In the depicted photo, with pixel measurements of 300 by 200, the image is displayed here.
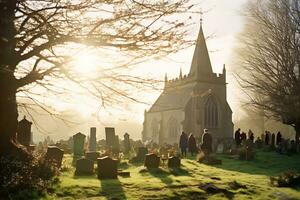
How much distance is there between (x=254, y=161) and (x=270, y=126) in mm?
38240

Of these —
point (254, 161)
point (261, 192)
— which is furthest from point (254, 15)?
point (261, 192)

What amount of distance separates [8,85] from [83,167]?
3393mm

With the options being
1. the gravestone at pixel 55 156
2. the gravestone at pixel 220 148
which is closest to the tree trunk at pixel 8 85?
the gravestone at pixel 55 156

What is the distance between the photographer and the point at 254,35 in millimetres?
21672

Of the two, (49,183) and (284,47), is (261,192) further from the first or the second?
(284,47)

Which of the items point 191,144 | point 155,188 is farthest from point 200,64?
point 155,188

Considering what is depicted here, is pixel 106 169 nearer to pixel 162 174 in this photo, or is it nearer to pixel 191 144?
pixel 162 174

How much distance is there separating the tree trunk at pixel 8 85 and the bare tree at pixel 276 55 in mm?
11959

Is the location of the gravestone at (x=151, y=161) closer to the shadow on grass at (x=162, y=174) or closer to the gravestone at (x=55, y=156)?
the shadow on grass at (x=162, y=174)

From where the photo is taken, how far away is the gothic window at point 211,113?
4640cm

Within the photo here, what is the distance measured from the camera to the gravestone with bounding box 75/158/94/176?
38.5ft

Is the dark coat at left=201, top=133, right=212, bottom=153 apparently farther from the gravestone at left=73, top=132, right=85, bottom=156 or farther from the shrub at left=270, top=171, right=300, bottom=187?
the shrub at left=270, top=171, right=300, bottom=187

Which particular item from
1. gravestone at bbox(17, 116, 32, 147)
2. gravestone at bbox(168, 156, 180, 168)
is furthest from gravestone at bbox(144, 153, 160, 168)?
gravestone at bbox(17, 116, 32, 147)

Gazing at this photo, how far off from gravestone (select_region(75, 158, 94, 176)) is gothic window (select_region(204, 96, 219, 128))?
3520 centimetres
